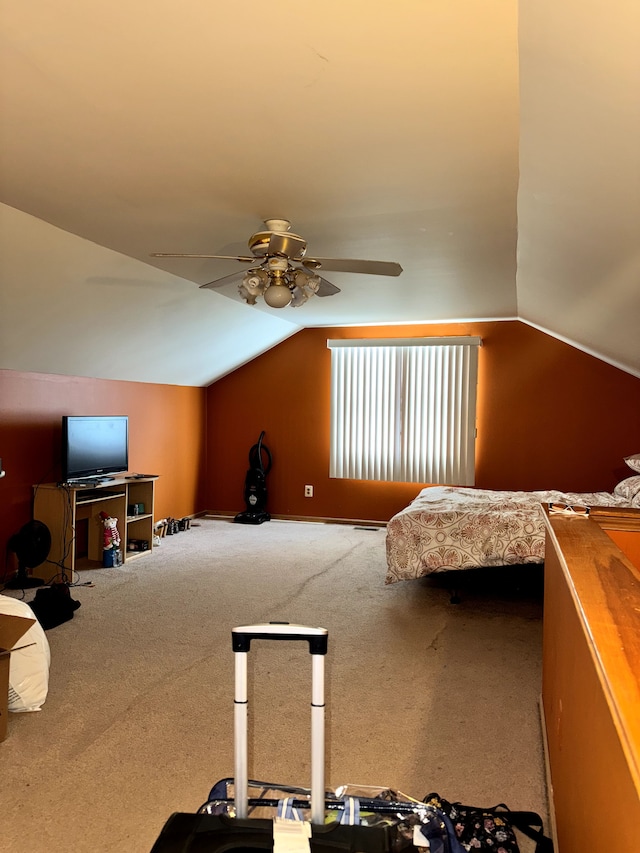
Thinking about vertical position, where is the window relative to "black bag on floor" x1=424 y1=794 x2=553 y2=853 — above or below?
above

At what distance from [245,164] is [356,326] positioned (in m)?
4.53

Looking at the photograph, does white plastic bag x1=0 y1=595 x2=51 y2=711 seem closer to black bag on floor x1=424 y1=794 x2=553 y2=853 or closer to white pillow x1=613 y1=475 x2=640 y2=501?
black bag on floor x1=424 y1=794 x2=553 y2=853

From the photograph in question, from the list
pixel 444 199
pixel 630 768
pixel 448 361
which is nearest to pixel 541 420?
pixel 448 361

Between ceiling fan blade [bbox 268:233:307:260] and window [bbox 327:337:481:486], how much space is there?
3.85 metres

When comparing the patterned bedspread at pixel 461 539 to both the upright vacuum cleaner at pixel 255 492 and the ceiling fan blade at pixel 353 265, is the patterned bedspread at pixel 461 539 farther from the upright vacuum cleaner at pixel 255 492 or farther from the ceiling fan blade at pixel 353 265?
the upright vacuum cleaner at pixel 255 492

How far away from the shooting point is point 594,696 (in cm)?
109

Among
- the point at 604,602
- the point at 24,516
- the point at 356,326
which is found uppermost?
the point at 356,326

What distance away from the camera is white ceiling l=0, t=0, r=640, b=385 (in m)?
1.56

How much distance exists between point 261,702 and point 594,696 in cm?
205

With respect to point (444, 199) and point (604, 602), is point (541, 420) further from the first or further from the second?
point (604, 602)

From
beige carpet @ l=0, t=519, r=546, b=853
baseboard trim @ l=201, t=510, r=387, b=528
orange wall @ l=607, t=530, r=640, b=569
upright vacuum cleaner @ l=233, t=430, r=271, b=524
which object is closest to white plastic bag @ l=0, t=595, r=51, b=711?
beige carpet @ l=0, t=519, r=546, b=853

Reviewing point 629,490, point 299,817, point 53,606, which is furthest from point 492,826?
point 629,490

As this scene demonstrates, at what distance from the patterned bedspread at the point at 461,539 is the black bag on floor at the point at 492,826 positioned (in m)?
2.03

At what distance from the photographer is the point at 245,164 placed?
2.49m
